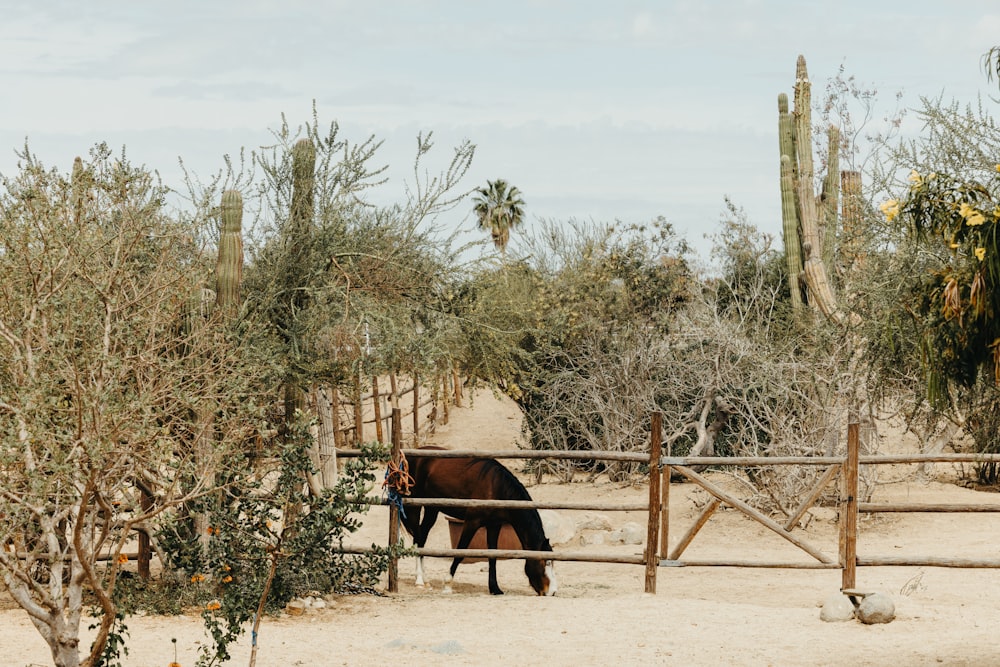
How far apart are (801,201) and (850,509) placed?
369 inches

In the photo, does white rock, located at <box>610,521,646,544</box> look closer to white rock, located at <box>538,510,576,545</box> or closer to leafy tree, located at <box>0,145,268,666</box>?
white rock, located at <box>538,510,576,545</box>

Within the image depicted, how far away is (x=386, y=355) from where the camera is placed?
33.6 ft

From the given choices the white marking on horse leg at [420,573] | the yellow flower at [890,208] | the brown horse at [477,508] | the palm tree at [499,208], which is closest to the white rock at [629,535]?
the brown horse at [477,508]

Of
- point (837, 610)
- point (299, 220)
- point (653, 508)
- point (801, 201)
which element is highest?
point (801, 201)

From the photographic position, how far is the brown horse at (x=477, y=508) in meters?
10.5

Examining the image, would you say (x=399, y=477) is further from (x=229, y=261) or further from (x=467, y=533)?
(x=229, y=261)

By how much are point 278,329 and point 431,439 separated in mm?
15529

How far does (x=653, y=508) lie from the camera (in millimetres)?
9977

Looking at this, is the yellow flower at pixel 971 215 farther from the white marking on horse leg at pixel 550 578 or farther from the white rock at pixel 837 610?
the white marking on horse leg at pixel 550 578

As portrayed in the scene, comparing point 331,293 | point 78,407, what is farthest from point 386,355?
point 78,407

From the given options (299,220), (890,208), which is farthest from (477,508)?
(890,208)

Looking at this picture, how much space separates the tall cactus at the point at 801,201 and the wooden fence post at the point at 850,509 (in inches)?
284

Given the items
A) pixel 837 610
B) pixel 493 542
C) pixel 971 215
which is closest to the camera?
pixel 971 215

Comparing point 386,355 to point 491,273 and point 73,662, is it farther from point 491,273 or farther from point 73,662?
point 73,662
